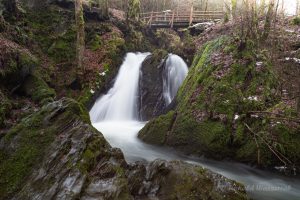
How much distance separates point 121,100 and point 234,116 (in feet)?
24.7

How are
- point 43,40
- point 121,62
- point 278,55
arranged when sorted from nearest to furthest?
1. point 278,55
2. point 43,40
3. point 121,62

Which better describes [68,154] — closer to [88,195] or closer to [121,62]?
[88,195]

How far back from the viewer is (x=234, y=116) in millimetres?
9766

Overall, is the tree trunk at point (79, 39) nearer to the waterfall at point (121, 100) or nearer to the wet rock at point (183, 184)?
the waterfall at point (121, 100)

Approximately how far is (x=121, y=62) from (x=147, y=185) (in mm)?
14027

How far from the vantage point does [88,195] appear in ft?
15.7

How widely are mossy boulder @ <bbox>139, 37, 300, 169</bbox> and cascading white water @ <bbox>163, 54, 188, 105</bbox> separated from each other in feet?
11.1

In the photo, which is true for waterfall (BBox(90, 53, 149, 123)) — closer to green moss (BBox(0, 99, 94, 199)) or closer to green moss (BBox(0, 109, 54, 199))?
green moss (BBox(0, 99, 94, 199))

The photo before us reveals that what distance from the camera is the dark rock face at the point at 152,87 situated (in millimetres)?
15445

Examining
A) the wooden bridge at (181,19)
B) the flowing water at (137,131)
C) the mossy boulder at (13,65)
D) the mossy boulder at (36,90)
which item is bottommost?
the flowing water at (137,131)

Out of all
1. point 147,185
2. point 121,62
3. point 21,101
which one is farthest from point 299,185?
point 121,62

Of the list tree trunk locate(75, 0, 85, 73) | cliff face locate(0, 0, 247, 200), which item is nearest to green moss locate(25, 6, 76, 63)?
tree trunk locate(75, 0, 85, 73)

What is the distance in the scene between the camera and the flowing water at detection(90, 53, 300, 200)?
304 inches

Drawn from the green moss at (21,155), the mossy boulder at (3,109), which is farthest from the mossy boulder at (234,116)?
the green moss at (21,155)
